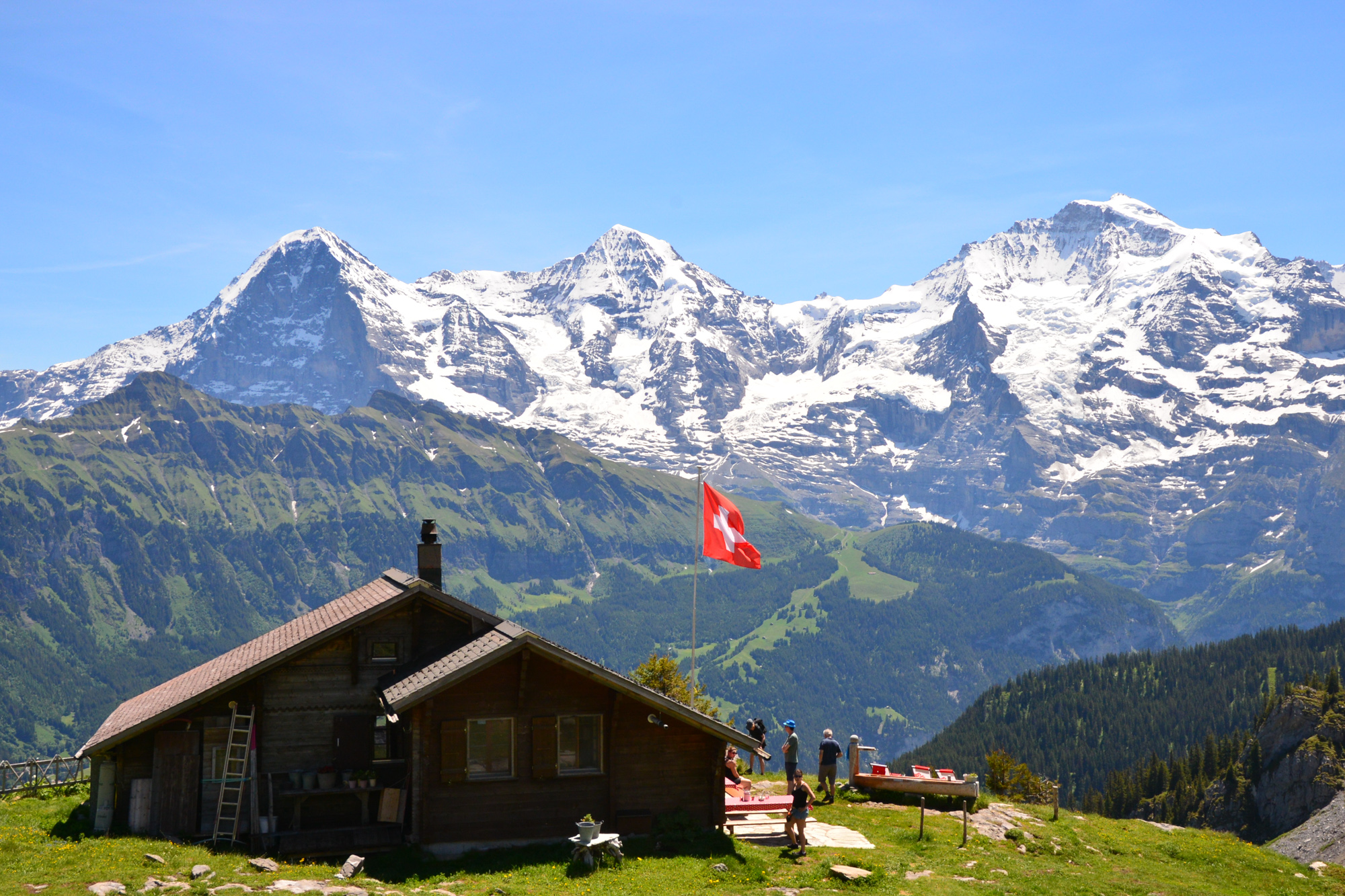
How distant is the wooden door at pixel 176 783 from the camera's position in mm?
33969

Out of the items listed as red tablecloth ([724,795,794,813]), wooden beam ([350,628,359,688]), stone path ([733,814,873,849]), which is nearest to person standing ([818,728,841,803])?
red tablecloth ([724,795,794,813])

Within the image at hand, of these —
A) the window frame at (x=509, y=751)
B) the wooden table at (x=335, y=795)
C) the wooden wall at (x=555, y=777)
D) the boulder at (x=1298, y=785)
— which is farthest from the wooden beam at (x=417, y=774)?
the boulder at (x=1298, y=785)

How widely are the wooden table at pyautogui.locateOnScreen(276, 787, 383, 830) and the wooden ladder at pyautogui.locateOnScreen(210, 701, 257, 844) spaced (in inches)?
49.7

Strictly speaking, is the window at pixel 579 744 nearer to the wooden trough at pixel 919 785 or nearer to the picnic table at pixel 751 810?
the picnic table at pixel 751 810

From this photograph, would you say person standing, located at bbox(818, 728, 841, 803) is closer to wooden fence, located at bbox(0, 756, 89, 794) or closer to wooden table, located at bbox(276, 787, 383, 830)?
wooden table, located at bbox(276, 787, 383, 830)

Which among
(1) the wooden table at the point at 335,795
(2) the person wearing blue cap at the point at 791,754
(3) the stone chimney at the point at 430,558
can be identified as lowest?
(1) the wooden table at the point at 335,795

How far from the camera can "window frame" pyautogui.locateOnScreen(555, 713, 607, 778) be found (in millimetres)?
34375

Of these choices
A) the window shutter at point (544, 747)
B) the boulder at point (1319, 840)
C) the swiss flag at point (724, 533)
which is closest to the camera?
the window shutter at point (544, 747)

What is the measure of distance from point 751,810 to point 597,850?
748cm

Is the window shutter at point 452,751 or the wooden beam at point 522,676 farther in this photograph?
the wooden beam at point 522,676

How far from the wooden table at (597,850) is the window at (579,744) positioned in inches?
124

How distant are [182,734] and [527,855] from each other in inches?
460

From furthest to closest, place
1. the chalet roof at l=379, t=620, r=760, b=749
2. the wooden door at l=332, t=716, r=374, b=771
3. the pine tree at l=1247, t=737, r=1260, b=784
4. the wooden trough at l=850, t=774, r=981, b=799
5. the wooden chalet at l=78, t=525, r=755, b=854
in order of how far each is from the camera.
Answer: the pine tree at l=1247, t=737, r=1260, b=784 → the wooden trough at l=850, t=774, r=981, b=799 → the wooden door at l=332, t=716, r=374, b=771 → the wooden chalet at l=78, t=525, r=755, b=854 → the chalet roof at l=379, t=620, r=760, b=749

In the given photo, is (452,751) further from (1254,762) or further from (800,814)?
(1254,762)
